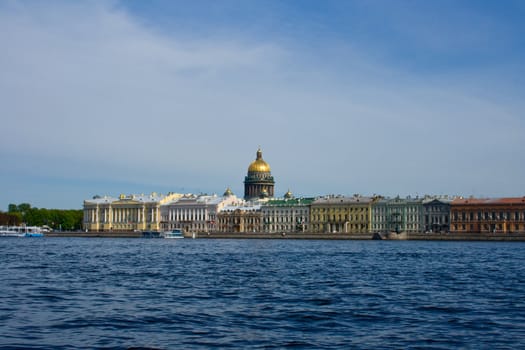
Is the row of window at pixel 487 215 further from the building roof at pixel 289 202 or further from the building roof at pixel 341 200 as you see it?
the building roof at pixel 289 202

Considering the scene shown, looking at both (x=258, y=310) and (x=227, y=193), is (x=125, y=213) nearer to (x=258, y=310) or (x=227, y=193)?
(x=227, y=193)

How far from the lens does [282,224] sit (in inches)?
3971

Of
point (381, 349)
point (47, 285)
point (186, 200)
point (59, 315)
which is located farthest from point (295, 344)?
point (186, 200)

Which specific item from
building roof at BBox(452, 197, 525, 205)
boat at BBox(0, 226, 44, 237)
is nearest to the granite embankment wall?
boat at BBox(0, 226, 44, 237)

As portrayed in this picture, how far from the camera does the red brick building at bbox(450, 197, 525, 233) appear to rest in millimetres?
81312

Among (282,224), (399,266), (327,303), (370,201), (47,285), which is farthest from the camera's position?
(282,224)

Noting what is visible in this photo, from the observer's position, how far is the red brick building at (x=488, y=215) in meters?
81.3

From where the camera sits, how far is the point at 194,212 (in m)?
108

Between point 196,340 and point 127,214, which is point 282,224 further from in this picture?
point 196,340

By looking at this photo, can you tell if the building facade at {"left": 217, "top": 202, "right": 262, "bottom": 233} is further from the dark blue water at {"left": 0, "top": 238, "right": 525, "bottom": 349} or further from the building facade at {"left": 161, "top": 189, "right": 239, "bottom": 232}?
the dark blue water at {"left": 0, "top": 238, "right": 525, "bottom": 349}

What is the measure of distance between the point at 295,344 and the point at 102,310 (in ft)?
15.3

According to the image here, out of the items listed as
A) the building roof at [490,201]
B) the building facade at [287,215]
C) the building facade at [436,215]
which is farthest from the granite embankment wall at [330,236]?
the building facade at [287,215]

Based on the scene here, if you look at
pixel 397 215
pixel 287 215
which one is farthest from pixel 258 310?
pixel 287 215

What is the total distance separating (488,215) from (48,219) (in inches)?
2478
